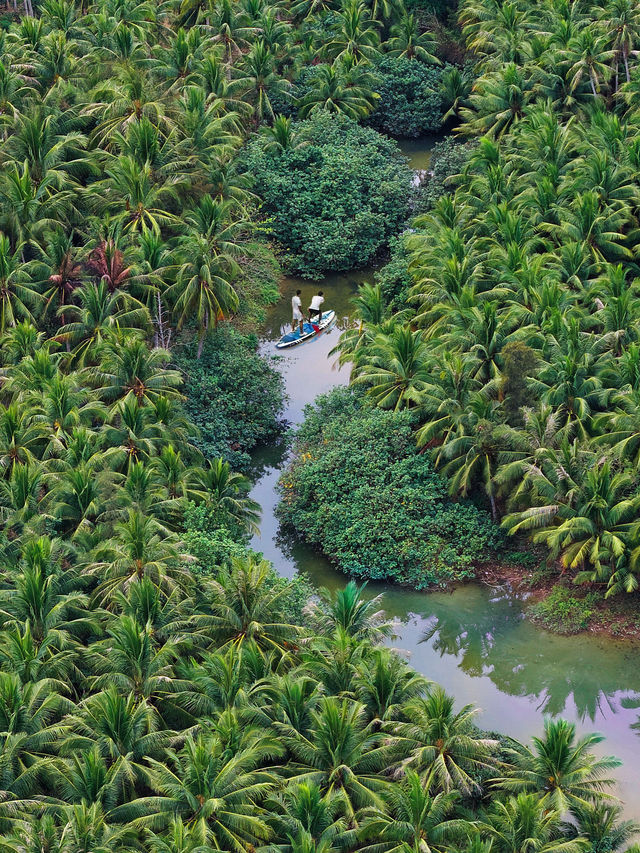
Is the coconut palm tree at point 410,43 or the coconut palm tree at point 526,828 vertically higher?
the coconut palm tree at point 410,43

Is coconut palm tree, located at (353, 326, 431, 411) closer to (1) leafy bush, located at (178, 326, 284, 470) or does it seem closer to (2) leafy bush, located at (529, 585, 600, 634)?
(1) leafy bush, located at (178, 326, 284, 470)

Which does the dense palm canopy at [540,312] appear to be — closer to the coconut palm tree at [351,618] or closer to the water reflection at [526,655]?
the water reflection at [526,655]

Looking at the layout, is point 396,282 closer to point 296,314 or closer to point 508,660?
point 296,314

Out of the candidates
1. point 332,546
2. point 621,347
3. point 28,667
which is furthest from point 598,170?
point 28,667

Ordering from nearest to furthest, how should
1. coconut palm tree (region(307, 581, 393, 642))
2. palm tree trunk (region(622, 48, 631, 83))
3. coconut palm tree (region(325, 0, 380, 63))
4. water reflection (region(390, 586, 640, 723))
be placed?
coconut palm tree (region(307, 581, 393, 642)) < water reflection (region(390, 586, 640, 723)) < palm tree trunk (region(622, 48, 631, 83)) < coconut palm tree (region(325, 0, 380, 63))

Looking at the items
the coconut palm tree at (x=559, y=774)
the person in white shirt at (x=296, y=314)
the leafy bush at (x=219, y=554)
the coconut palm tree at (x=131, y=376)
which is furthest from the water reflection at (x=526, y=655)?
the person in white shirt at (x=296, y=314)

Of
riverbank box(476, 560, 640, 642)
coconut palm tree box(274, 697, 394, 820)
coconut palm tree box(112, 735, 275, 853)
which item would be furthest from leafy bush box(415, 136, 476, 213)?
coconut palm tree box(112, 735, 275, 853)

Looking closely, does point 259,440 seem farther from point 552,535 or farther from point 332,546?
point 552,535

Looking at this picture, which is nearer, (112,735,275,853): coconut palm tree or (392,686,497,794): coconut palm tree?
(112,735,275,853): coconut palm tree
